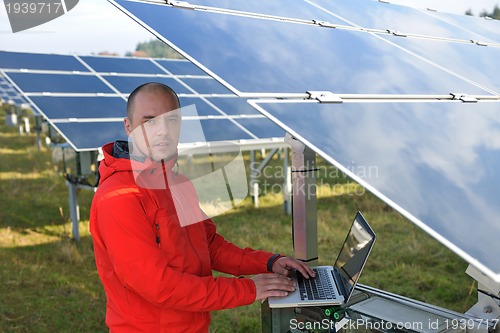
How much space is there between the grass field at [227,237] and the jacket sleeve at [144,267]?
2.90 meters

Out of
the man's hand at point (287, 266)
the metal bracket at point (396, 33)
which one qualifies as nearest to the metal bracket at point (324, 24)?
the metal bracket at point (396, 33)

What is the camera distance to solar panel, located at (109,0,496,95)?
7.35ft

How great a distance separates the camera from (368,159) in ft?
5.69

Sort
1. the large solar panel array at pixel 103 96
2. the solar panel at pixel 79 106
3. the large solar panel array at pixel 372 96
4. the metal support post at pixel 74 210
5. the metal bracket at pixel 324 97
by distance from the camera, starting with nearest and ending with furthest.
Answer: the large solar panel array at pixel 372 96
the metal bracket at pixel 324 97
the large solar panel array at pixel 103 96
the solar panel at pixel 79 106
the metal support post at pixel 74 210

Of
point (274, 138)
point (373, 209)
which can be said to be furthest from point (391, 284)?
point (373, 209)

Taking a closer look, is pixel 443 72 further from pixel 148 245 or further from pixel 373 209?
pixel 373 209

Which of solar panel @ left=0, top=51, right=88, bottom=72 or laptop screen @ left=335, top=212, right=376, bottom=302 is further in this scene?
solar panel @ left=0, top=51, right=88, bottom=72

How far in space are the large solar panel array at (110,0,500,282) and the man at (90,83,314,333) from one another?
1.26ft

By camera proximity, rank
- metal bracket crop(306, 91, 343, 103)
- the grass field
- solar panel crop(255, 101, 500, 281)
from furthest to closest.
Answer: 1. the grass field
2. metal bracket crop(306, 91, 343, 103)
3. solar panel crop(255, 101, 500, 281)

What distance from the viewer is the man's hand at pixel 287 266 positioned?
2631 millimetres

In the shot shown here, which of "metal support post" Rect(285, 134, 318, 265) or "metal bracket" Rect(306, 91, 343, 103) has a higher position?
"metal bracket" Rect(306, 91, 343, 103)

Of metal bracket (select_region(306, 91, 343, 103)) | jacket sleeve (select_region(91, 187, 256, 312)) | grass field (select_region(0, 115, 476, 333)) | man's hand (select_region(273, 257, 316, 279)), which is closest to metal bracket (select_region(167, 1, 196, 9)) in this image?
metal bracket (select_region(306, 91, 343, 103))

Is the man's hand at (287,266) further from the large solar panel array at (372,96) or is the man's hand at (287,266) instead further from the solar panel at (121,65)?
the solar panel at (121,65)

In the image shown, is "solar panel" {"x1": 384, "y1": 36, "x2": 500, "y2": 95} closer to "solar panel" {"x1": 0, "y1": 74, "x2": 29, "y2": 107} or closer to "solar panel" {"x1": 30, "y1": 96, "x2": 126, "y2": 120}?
"solar panel" {"x1": 30, "y1": 96, "x2": 126, "y2": 120}
